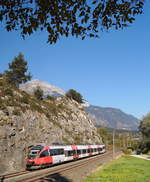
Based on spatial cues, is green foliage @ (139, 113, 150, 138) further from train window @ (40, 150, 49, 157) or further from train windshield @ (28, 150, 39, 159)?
train windshield @ (28, 150, 39, 159)

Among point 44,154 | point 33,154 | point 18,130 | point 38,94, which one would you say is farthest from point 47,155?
point 38,94

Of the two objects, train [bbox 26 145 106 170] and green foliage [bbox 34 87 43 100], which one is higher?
green foliage [bbox 34 87 43 100]

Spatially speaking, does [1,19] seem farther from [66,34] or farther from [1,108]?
[1,108]

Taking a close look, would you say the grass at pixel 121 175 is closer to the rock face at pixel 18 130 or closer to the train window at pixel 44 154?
the train window at pixel 44 154

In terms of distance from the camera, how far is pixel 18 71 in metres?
61.7

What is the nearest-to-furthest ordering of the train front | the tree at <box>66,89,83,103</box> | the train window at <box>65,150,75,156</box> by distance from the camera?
the train front < the train window at <box>65,150,75,156</box> < the tree at <box>66,89,83,103</box>

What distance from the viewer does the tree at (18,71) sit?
61625 millimetres

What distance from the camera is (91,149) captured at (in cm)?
5178

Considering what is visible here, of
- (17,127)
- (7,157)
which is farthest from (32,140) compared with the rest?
(7,157)

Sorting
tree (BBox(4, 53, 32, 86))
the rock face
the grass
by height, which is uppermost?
tree (BBox(4, 53, 32, 86))

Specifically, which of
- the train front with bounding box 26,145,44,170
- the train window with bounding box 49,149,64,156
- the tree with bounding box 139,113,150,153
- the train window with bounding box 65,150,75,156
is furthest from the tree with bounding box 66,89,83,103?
the train front with bounding box 26,145,44,170

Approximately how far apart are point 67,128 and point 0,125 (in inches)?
1175

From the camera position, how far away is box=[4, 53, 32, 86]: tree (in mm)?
61625

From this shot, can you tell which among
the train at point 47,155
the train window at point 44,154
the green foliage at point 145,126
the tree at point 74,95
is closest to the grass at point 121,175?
the train at point 47,155
